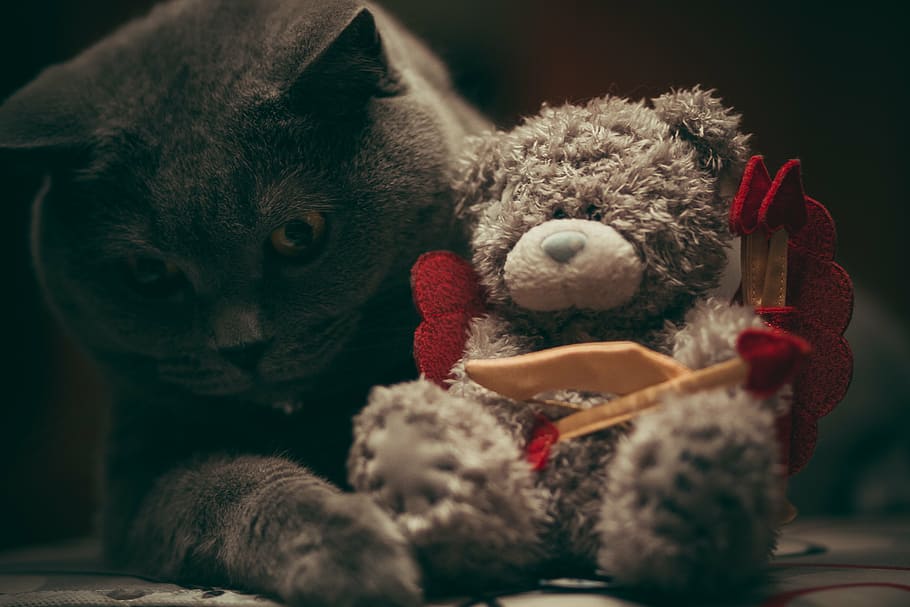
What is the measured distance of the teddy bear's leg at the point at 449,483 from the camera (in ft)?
1.70

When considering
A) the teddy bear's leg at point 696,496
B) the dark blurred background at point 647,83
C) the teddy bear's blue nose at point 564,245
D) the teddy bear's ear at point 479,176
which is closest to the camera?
the teddy bear's leg at point 696,496

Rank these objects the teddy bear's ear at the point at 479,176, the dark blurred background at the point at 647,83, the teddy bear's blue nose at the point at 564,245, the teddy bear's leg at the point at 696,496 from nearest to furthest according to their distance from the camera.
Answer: the teddy bear's leg at the point at 696,496
the teddy bear's blue nose at the point at 564,245
the teddy bear's ear at the point at 479,176
the dark blurred background at the point at 647,83

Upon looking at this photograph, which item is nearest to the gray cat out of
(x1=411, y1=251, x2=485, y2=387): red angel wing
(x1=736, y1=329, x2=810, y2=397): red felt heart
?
(x1=411, y1=251, x2=485, y2=387): red angel wing

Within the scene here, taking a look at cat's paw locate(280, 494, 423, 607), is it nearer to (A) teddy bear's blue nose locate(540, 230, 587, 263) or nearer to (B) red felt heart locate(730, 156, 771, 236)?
(A) teddy bear's blue nose locate(540, 230, 587, 263)

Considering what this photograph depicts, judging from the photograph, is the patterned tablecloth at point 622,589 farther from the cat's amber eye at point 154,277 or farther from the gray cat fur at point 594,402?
the cat's amber eye at point 154,277

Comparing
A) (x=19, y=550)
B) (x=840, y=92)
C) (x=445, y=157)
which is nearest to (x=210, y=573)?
(x=445, y=157)

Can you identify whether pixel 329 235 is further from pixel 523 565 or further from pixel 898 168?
pixel 898 168

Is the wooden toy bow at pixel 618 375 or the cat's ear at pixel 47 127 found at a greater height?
the cat's ear at pixel 47 127

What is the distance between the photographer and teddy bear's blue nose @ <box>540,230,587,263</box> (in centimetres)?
57

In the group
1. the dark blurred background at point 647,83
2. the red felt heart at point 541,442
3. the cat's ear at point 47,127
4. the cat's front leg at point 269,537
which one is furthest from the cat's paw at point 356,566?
the dark blurred background at point 647,83

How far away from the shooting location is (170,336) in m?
0.78

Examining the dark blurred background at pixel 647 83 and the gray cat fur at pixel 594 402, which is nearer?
the gray cat fur at pixel 594 402

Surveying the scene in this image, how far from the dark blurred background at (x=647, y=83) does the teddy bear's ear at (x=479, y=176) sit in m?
0.56

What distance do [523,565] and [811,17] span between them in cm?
121
